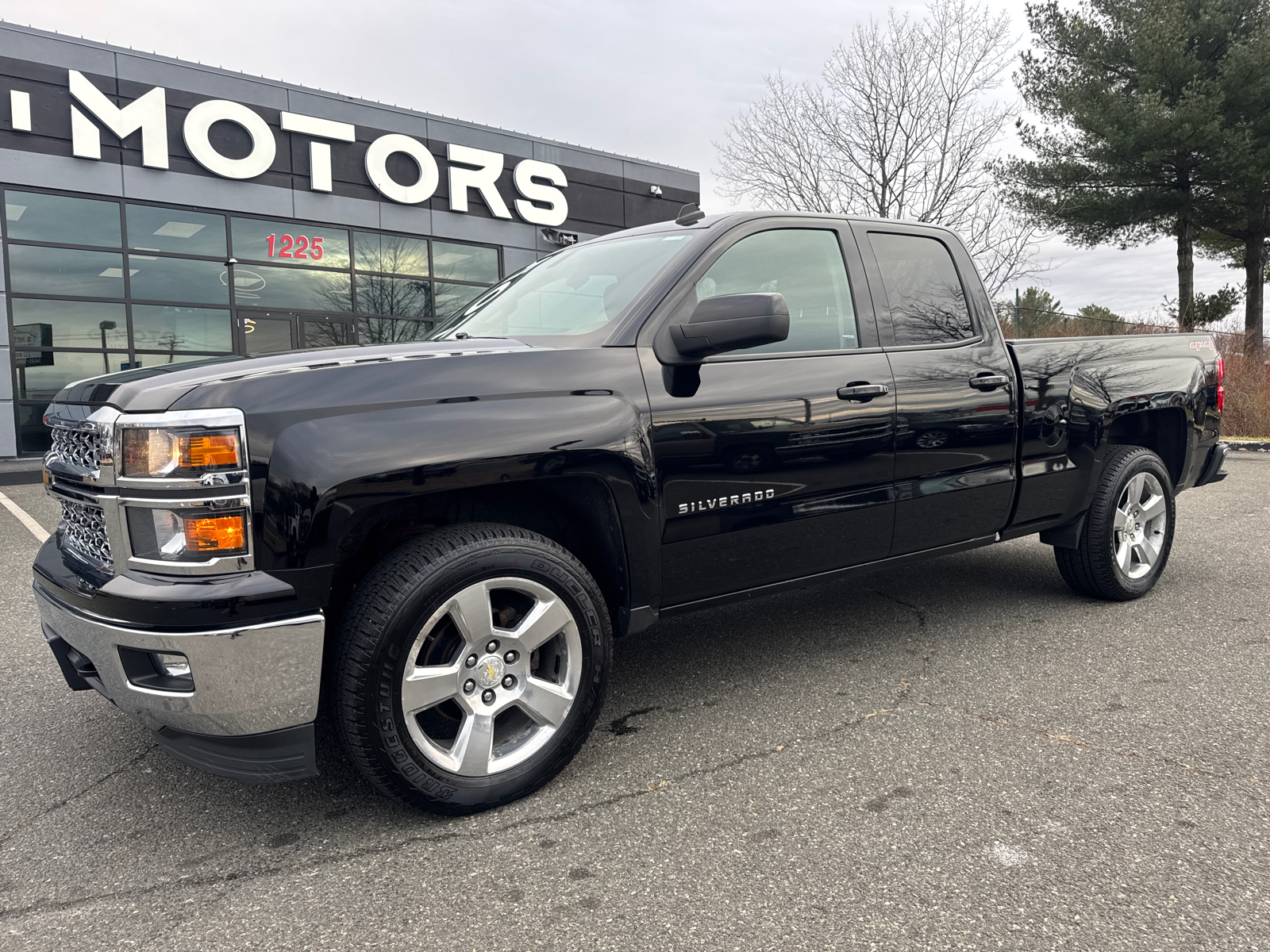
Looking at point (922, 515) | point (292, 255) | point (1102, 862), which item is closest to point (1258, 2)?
point (292, 255)

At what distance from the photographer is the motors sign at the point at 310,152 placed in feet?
43.7

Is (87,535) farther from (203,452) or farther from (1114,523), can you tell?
(1114,523)

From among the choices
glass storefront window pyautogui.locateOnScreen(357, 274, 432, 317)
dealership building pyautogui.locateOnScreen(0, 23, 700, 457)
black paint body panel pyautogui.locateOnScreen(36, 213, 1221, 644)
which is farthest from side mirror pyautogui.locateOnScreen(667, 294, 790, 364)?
glass storefront window pyautogui.locateOnScreen(357, 274, 432, 317)

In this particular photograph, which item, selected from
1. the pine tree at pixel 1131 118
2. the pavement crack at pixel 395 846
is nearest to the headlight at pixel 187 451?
the pavement crack at pixel 395 846

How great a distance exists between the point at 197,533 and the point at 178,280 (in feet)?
47.2

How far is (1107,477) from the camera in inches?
168

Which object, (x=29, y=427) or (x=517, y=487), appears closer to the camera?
(x=517, y=487)

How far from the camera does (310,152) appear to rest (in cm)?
1541

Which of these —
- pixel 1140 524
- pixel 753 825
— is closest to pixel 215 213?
pixel 1140 524

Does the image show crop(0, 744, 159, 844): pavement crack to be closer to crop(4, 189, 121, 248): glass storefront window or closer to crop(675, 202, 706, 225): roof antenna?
crop(675, 202, 706, 225): roof antenna

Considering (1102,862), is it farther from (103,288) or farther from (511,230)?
(511,230)

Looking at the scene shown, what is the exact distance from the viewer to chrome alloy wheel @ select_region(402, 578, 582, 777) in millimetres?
2391

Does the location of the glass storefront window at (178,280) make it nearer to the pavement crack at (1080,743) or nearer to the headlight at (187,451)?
the headlight at (187,451)

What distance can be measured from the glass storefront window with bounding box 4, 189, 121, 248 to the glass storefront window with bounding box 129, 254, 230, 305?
1.68 ft
